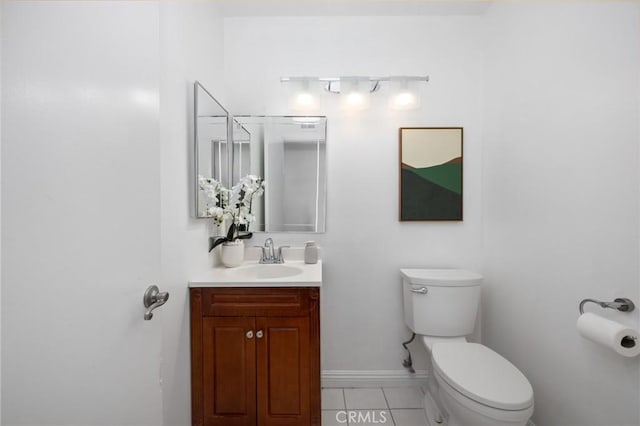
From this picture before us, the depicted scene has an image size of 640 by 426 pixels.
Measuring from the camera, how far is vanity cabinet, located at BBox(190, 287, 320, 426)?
1531 millimetres

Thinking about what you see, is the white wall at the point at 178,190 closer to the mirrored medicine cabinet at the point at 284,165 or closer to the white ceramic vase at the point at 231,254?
the white ceramic vase at the point at 231,254

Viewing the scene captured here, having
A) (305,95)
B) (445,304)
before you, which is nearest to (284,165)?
(305,95)

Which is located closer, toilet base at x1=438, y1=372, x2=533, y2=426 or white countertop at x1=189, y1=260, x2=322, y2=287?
toilet base at x1=438, y1=372, x2=533, y2=426

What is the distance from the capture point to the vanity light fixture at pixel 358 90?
2018 mm

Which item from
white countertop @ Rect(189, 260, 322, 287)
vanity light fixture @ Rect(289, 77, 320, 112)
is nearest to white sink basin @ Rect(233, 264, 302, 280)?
white countertop @ Rect(189, 260, 322, 287)

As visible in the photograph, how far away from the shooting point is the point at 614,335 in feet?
3.51

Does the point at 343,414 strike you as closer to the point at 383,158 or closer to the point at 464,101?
the point at 383,158

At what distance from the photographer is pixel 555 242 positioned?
146 centimetres

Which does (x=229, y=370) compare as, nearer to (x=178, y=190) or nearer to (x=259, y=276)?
(x=259, y=276)

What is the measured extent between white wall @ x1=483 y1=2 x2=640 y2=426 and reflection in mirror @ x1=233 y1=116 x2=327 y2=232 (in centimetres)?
117

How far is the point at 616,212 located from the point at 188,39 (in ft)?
6.69

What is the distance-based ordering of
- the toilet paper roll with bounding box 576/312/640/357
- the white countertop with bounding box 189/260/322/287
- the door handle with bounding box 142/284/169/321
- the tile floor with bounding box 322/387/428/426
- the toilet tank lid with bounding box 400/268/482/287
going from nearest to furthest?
the door handle with bounding box 142/284/169/321 < the toilet paper roll with bounding box 576/312/640/357 < the white countertop with bounding box 189/260/322/287 < the tile floor with bounding box 322/387/428/426 < the toilet tank lid with bounding box 400/268/482/287

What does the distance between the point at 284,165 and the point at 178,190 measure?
868 mm

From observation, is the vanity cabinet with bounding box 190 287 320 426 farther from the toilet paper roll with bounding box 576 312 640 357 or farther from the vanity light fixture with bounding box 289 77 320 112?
the vanity light fixture with bounding box 289 77 320 112
